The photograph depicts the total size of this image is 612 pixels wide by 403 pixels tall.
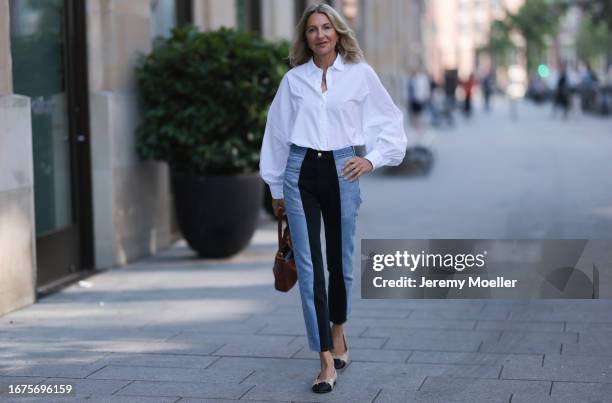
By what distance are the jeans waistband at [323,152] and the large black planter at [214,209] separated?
164 inches

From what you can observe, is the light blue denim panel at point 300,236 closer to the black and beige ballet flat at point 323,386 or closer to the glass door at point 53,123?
the black and beige ballet flat at point 323,386

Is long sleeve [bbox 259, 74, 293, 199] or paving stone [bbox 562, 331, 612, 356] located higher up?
long sleeve [bbox 259, 74, 293, 199]

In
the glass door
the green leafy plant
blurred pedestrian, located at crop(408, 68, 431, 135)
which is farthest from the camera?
blurred pedestrian, located at crop(408, 68, 431, 135)

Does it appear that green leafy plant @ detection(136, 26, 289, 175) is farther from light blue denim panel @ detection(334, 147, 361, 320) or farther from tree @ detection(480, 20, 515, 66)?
tree @ detection(480, 20, 515, 66)

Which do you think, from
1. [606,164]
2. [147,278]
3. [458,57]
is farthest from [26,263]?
[458,57]

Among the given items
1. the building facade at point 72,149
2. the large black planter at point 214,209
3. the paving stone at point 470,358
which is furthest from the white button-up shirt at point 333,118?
the large black planter at point 214,209

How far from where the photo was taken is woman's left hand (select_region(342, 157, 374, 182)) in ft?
17.3

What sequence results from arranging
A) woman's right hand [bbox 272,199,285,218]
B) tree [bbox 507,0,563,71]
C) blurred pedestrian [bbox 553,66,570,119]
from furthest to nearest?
tree [bbox 507,0,563,71] → blurred pedestrian [bbox 553,66,570,119] → woman's right hand [bbox 272,199,285,218]

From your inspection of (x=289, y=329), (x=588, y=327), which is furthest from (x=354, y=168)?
(x=588, y=327)

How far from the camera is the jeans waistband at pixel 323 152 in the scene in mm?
5312

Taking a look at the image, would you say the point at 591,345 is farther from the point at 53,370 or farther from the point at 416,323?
the point at 53,370

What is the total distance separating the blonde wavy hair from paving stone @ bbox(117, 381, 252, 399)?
161cm

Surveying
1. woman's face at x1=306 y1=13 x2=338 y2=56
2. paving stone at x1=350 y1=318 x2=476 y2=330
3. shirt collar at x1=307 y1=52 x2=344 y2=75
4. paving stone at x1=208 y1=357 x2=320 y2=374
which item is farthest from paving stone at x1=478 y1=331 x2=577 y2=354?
woman's face at x1=306 y1=13 x2=338 y2=56

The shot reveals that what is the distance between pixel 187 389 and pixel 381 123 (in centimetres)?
159
